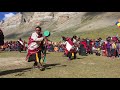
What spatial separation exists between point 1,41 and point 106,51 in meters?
15.0

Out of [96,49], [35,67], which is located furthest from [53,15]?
[35,67]

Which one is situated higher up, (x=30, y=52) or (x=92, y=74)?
(x=30, y=52)

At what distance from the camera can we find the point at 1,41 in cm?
1293

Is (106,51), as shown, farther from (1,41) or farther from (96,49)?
(1,41)

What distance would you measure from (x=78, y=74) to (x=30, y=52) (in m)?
2.91
